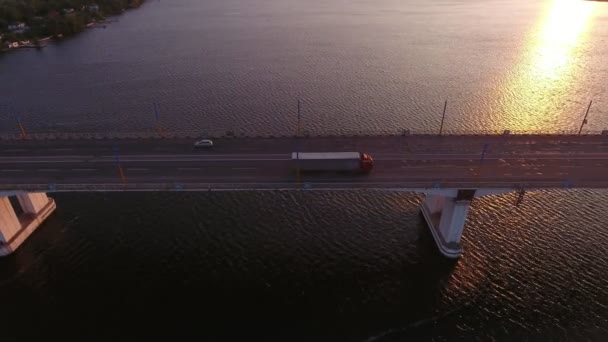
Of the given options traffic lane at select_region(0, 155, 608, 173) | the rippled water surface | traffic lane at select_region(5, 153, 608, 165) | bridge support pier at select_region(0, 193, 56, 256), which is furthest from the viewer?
the rippled water surface

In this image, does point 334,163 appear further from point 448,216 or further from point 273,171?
point 448,216

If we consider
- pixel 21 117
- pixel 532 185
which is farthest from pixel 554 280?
pixel 21 117

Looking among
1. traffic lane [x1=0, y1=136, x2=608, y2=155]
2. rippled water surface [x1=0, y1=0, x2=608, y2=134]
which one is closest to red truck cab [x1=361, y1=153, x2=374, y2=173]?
traffic lane [x1=0, y1=136, x2=608, y2=155]

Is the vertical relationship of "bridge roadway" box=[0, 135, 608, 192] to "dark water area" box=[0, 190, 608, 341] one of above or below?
above

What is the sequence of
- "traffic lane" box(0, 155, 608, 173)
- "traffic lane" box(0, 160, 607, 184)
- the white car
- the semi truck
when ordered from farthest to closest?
the white car → "traffic lane" box(0, 155, 608, 173) → "traffic lane" box(0, 160, 607, 184) → the semi truck

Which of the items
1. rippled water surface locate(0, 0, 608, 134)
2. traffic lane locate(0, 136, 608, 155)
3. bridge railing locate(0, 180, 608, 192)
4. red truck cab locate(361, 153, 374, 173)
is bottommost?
rippled water surface locate(0, 0, 608, 134)

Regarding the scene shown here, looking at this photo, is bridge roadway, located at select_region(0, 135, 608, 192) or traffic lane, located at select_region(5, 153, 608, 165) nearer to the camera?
bridge roadway, located at select_region(0, 135, 608, 192)

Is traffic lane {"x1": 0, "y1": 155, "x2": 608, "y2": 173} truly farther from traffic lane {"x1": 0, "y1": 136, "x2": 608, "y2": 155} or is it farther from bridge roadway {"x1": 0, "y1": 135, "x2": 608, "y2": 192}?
traffic lane {"x1": 0, "y1": 136, "x2": 608, "y2": 155}

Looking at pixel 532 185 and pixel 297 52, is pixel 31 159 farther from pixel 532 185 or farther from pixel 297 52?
pixel 297 52
